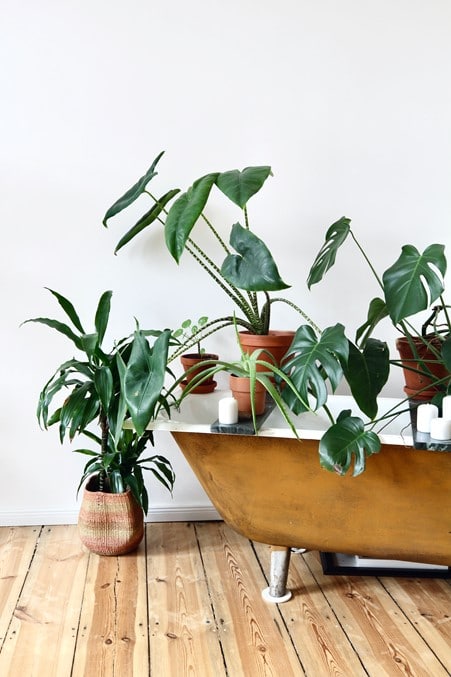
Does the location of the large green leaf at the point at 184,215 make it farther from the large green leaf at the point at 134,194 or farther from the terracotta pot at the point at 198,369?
the terracotta pot at the point at 198,369

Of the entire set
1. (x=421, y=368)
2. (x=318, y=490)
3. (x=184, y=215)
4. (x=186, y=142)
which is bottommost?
(x=318, y=490)

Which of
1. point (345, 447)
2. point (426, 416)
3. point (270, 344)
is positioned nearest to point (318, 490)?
point (345, 447)

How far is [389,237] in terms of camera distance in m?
2.69

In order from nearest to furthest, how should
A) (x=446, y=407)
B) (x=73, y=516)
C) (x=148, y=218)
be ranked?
(x=446, y=407)
(x=148, y=218)
(x=73, y=516)

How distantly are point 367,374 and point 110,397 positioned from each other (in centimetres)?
80

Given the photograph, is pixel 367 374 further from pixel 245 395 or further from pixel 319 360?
pixel 245 395

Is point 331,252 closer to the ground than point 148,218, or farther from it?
closer to the ground

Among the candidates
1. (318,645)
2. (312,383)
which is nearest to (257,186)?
(312,383)

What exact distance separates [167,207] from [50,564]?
50.8 inches

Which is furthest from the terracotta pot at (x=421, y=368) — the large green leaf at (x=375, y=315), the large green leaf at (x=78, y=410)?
the large green leaf at (x=78, y=410)

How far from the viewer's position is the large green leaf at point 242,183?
6.24ft

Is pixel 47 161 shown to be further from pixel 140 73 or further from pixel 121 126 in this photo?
pixel 140 73

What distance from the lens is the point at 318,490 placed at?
6.70 feet

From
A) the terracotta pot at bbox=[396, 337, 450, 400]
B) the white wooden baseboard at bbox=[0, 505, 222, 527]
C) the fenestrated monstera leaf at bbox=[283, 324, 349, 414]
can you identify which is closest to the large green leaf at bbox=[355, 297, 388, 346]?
the terracotta pot at bbox=[396, 337, 450, 400]
